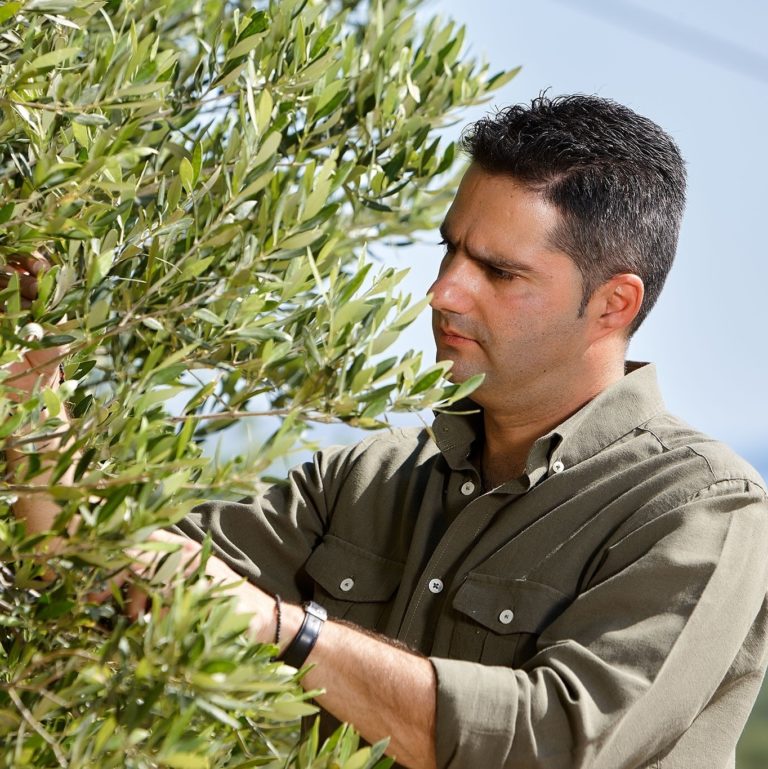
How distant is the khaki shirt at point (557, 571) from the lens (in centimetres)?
156

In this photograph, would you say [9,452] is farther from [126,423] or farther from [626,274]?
[626,274]

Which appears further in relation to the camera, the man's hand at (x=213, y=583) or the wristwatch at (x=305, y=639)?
the wristwatch at (x=305, y=639)

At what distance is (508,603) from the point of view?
1838mm

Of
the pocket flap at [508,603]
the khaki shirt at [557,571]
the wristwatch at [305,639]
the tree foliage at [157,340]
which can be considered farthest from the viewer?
the pocket flap at [508,603]

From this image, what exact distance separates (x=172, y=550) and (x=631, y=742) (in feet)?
2.79

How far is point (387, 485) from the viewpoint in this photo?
2.18m

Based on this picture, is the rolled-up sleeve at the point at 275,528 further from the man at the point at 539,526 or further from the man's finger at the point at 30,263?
the man's finger at the point at 30,263

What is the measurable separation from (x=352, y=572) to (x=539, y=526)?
40cm

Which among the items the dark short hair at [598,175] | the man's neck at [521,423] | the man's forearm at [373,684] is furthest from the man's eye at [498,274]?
the man's forearm at [373,684]

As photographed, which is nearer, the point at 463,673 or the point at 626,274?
the point at 463,673

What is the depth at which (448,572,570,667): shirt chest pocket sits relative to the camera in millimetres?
1799

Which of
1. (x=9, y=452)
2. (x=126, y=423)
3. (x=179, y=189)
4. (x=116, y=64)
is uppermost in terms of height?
(x=116, y=64)

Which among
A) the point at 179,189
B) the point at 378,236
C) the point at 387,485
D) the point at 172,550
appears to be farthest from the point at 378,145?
the point at 387,485

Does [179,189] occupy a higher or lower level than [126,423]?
higher
